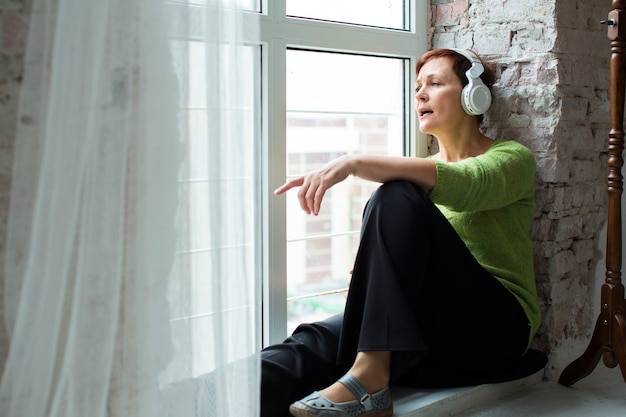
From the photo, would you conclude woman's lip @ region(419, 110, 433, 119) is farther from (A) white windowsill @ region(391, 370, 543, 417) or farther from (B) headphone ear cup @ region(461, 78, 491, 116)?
(A) white windowsill @ region(391, 370, 543, 417)

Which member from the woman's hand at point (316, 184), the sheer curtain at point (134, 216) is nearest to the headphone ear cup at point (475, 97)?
the woman's hand at point (316, 184)

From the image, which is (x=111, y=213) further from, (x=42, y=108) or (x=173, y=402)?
(x=173, y=402)

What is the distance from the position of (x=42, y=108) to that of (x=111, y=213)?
0.21 metres

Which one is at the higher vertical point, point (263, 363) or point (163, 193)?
point (163, 193)

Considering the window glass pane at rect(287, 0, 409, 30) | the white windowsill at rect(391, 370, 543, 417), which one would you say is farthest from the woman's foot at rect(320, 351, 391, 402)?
the window glass pane at rect(287, 0, 409, 30)

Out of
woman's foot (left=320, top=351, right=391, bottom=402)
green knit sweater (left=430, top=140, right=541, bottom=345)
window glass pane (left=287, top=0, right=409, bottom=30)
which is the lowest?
woman's foot (left=320, top=351, right=391, bottom=402)

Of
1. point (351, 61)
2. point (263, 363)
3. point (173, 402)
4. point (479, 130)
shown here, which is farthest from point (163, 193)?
point (479, 130)

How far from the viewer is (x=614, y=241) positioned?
2262 mm

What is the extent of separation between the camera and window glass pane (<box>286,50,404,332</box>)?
89.4 inches

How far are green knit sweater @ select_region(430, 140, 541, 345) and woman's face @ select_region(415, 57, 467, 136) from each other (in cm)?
16

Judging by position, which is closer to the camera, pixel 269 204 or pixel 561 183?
pixel 269 204

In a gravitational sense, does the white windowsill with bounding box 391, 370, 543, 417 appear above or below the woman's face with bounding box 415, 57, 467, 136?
below

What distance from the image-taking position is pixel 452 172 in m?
1.98

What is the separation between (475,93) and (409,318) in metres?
0.78
